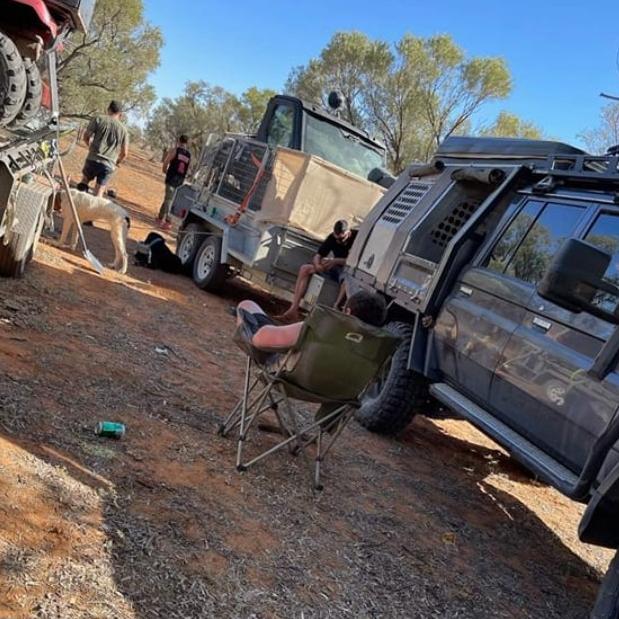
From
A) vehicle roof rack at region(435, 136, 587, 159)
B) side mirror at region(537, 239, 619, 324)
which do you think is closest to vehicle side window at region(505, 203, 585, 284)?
vehicle roof rack at region(435, 136, 587, 159)

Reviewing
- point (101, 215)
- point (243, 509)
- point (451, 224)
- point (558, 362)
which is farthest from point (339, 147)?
point (243, 509)

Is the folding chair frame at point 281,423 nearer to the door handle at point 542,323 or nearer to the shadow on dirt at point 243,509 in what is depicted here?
the shadow on dirt at point 243,509

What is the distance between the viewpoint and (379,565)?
3189 mm

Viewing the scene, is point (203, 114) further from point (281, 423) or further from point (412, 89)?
point (281, 423)

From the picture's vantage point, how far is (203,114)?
41438 mm

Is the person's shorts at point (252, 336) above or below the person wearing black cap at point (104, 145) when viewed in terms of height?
below

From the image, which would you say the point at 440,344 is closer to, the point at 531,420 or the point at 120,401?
the point at 531,420

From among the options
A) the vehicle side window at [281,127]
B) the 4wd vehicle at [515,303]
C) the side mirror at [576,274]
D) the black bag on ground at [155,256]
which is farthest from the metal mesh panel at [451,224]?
the black bag on ground at [155,256]

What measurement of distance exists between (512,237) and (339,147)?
4.85 metres

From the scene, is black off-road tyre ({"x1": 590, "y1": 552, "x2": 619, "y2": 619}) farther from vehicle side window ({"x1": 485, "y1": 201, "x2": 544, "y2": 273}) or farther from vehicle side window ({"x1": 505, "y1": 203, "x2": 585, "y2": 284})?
vehicle side window ({"x1": 485, "y1": 201, "x2": 544, "y2": 273})

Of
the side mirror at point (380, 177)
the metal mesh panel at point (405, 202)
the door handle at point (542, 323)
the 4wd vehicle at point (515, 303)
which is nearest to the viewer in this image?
the 4wd vehicle at point (515, 303)

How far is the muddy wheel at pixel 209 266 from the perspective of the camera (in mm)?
8609

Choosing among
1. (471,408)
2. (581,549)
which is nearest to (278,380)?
(471,408)

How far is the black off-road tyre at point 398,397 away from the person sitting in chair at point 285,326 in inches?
39.0
